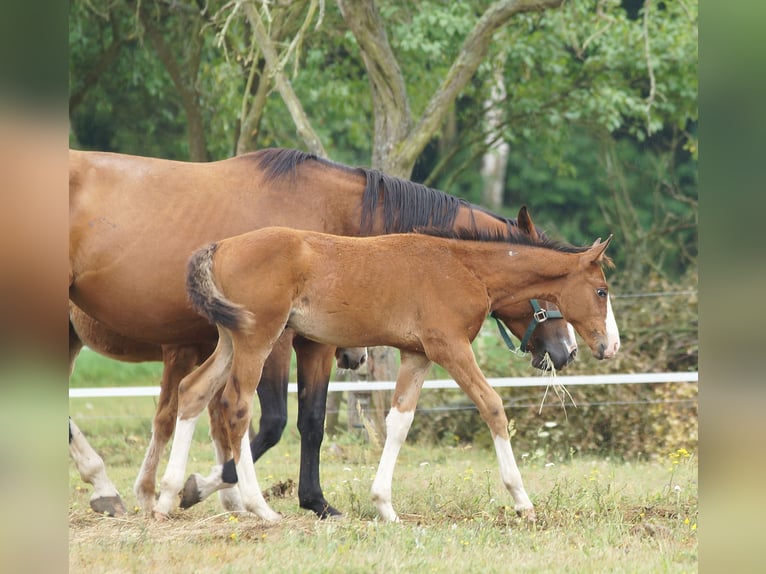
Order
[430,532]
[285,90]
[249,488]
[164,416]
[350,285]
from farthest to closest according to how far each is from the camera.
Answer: [285,90]
[164,416]
[350,285]
[249,488]
[430,532]

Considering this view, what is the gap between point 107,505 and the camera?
6434 mm

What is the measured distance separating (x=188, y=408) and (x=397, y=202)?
189 cm

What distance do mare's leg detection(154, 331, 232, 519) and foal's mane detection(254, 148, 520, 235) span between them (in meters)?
1.30

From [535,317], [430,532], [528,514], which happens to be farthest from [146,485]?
[535,317]

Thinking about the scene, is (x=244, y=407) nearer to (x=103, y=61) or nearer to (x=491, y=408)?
(x=491, y=408)

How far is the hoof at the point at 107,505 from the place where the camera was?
21.0ft

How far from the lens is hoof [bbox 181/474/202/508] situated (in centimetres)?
603

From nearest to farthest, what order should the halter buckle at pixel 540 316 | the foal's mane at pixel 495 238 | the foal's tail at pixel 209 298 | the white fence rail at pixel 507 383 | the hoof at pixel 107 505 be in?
the foal's tail at pixel 209 298
the foal's mane at pixel 495 238
the halter buckle at pixel 540 316
the hoof at pixel 107 505
the white fence rail at pixel 507 383

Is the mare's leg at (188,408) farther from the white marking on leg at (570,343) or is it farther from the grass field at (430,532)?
the white marking on leg at (570,343)

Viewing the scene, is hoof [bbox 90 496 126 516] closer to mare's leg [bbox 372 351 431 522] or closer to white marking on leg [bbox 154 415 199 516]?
white marking on leg [bbox 154 415 199 516]

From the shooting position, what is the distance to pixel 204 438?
11.2m

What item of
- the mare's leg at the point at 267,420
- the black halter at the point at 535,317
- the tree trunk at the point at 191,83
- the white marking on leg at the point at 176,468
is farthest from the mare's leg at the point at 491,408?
the tree trunk at the point at 191,83

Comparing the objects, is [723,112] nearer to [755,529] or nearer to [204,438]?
[755,529]

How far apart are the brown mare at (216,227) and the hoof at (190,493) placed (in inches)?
8.5
